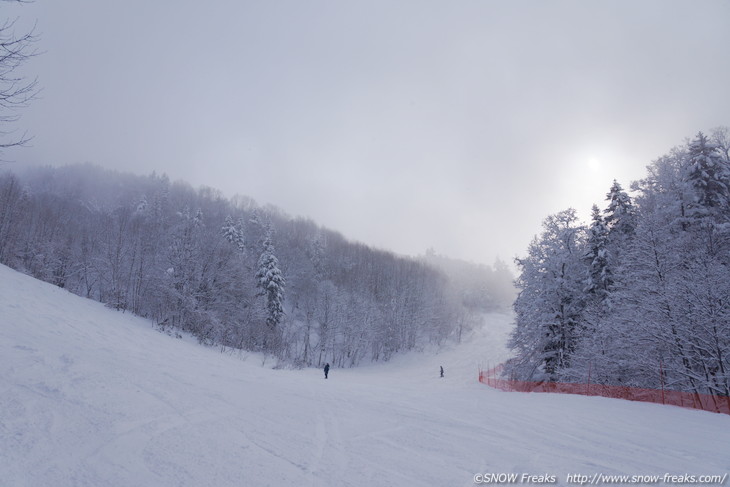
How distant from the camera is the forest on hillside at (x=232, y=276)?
114ft

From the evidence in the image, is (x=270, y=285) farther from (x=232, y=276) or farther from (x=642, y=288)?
(x=642, y=288)

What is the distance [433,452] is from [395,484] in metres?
1.66

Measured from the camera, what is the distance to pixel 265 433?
19.5 ft

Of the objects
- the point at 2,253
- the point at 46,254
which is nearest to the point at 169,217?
the point at 46,254

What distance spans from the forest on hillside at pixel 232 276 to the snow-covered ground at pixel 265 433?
64.7 feet

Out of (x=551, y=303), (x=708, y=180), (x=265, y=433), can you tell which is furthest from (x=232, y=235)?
(x=708, y=180)

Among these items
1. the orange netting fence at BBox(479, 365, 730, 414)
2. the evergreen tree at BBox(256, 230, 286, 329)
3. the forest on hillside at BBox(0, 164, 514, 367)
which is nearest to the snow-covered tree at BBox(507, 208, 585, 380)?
the orange netting fence at BBox(479, 365, 730, 414)

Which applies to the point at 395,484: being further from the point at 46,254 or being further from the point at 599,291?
the point at 46,254

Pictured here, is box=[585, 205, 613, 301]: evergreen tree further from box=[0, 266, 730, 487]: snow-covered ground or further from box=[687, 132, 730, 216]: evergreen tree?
box=[0, 266, 730, 487]: snow-covered ground

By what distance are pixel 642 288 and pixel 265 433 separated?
18.9 meters

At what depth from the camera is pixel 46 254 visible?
43.7 meters

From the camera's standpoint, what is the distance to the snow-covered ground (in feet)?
14.2

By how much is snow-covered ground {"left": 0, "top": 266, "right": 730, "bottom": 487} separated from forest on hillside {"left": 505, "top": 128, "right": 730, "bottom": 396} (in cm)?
441

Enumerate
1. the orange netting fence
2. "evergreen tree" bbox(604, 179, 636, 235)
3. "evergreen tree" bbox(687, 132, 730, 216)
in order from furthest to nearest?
"evergreen tree" bbox(604, 179, 636, 235) < "evergreen tree" bbox(687, 132, 730, 216) < the orange netting fence
